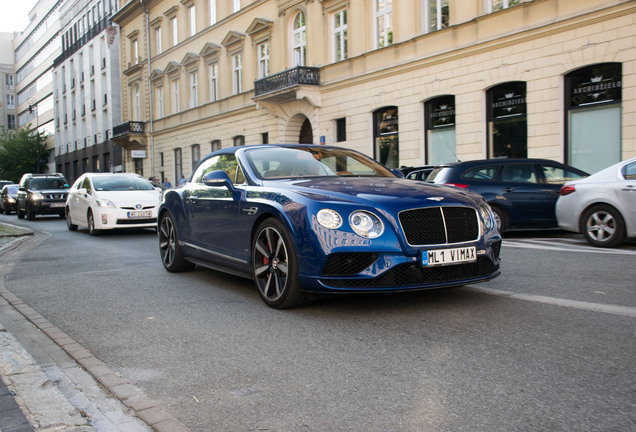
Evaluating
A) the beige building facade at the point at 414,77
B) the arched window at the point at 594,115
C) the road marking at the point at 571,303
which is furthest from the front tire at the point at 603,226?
the arched window at the point at 594,115

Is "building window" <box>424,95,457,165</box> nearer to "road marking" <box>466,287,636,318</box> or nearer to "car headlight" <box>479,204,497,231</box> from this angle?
"road marking" <box>466,287,636,318</box>

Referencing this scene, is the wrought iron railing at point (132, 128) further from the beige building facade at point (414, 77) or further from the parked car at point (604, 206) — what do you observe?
the parked car at point (604, 206)

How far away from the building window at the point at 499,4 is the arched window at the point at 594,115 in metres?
2.86

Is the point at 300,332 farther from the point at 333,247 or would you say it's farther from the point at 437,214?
the point at 437,214

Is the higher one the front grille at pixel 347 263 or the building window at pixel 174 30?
the building window at pixel 174 30

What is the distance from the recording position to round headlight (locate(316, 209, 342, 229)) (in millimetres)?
4727

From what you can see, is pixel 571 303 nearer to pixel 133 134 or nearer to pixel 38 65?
pixel 133 134

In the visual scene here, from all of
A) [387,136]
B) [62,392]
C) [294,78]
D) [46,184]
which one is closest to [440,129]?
[387,136]

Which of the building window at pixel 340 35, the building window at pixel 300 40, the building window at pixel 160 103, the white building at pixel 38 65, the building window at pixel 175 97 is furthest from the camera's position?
the white building at pixel 38 65

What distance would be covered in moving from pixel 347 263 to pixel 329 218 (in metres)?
0.37

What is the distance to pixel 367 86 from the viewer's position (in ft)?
77.7

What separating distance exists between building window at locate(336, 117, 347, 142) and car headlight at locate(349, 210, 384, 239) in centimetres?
2107

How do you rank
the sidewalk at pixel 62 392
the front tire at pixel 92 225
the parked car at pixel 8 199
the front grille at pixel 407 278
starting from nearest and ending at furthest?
1. the sidewalk at pixel 62 392
2. the front grille at pixel 407 278
3. the front tire at pixel 92 225
4. the parked car at pixel 8 199

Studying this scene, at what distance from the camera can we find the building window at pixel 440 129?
20625 millimetres
